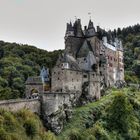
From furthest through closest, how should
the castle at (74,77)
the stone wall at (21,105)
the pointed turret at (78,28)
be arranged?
the pointed turret at (78,28)
the castle at (74,77)
the stone wall at (21,105)

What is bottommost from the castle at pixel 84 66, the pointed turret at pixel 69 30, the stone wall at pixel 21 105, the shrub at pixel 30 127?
the shrub at pixel 30 127

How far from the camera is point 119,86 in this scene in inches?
3494

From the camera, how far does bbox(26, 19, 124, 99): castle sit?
2719 inches

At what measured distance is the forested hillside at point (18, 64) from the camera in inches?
3883

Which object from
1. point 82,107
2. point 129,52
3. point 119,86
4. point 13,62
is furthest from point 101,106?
point 129,52

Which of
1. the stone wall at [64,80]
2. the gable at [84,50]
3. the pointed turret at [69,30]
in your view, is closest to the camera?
the stone wall at [64,80]

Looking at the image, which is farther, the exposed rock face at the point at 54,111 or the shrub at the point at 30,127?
the exposed rock face at the point at 54,111

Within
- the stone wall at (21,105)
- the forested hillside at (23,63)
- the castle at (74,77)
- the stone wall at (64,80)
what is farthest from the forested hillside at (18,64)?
the stone wall at (21,105)

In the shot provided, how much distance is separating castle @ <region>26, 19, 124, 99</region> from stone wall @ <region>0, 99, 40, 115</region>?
27.6 feet

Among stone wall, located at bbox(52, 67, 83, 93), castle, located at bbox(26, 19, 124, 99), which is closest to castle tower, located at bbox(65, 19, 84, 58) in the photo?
castle, located at bbox(26, 19, 124, 99)

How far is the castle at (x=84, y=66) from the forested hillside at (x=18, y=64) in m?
16.8

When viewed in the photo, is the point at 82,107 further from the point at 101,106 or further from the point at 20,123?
the point at 20,123

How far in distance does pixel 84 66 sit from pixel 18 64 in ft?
128

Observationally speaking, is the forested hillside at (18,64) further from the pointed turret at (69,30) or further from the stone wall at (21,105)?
the stone wall at (21,105)
